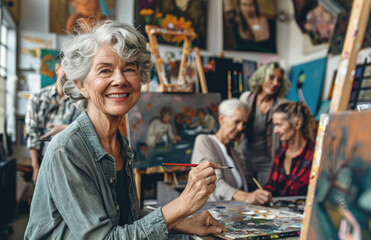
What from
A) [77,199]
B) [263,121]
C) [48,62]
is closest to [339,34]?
[263,121]

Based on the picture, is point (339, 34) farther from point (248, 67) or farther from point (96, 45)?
point (96, 45)

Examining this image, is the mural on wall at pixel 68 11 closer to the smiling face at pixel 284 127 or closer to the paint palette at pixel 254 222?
the smiling face at pixel 284 127

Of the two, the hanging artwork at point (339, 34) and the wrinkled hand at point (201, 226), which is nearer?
the wrinkled hand at point (201, 226)

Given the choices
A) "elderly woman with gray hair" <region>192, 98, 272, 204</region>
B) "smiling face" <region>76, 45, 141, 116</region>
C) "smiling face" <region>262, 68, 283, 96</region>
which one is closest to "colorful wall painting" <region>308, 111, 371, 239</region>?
"smiling face" <region>76, 45, 141, 116</region>

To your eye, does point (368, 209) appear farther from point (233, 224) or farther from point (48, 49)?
point (48, 49)

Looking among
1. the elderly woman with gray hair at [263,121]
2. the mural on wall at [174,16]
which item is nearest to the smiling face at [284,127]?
the elderly woman with gray hair at [263,121]

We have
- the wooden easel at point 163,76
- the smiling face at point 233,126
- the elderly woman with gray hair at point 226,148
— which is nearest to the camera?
the elderly woman with gray hair at point 226,148

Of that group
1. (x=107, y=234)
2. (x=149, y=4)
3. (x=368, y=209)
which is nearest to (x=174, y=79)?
(x=149, y=4)

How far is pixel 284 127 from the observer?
274cm

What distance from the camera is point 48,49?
4.90 metres

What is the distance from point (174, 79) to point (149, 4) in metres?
1.13

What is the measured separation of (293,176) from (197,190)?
5.17 feet

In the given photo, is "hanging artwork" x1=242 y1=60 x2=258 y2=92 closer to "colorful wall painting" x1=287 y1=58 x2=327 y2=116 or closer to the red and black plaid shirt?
"colorful wall painting" x1=287 y1=58 x2=327 y2=116

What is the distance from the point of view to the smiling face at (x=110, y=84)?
4.05 feet
